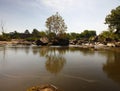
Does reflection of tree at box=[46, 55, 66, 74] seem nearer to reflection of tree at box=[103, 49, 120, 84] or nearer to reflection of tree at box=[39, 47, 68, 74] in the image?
reflection of tree at box=[39, 47, 68, 74]

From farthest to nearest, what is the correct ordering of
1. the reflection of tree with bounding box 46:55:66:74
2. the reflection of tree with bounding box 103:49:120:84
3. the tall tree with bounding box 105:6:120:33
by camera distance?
the tall tree with bounding box 105:6:120:33 → the reflection of tree with bounding box 46:55:66:74 → the reflection of tree with bounding box 103:49:120:84

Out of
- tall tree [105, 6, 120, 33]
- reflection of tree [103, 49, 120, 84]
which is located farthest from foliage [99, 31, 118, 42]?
reflection of tree [103, 49, 120, 84]

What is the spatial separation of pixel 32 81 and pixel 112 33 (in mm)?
55388

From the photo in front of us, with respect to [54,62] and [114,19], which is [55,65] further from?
[114,19]

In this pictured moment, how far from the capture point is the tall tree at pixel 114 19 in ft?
182

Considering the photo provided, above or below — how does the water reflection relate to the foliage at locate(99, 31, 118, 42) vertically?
below

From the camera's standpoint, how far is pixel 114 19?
5638 cm

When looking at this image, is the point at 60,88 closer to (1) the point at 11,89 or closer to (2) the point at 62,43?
(1) the point at 11,89

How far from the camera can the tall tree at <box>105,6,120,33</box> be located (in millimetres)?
55338

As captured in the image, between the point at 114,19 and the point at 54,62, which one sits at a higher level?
the point at 114,19

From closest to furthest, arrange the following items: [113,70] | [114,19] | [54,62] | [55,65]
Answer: [113,70], [55,65], [54,62], [114,19]

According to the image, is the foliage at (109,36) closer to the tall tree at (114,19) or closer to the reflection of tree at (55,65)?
the tall tree at (114,19)

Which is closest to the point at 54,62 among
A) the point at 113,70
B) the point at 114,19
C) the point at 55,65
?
the point at 55,65

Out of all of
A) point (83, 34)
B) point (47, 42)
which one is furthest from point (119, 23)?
point (83, 34)
